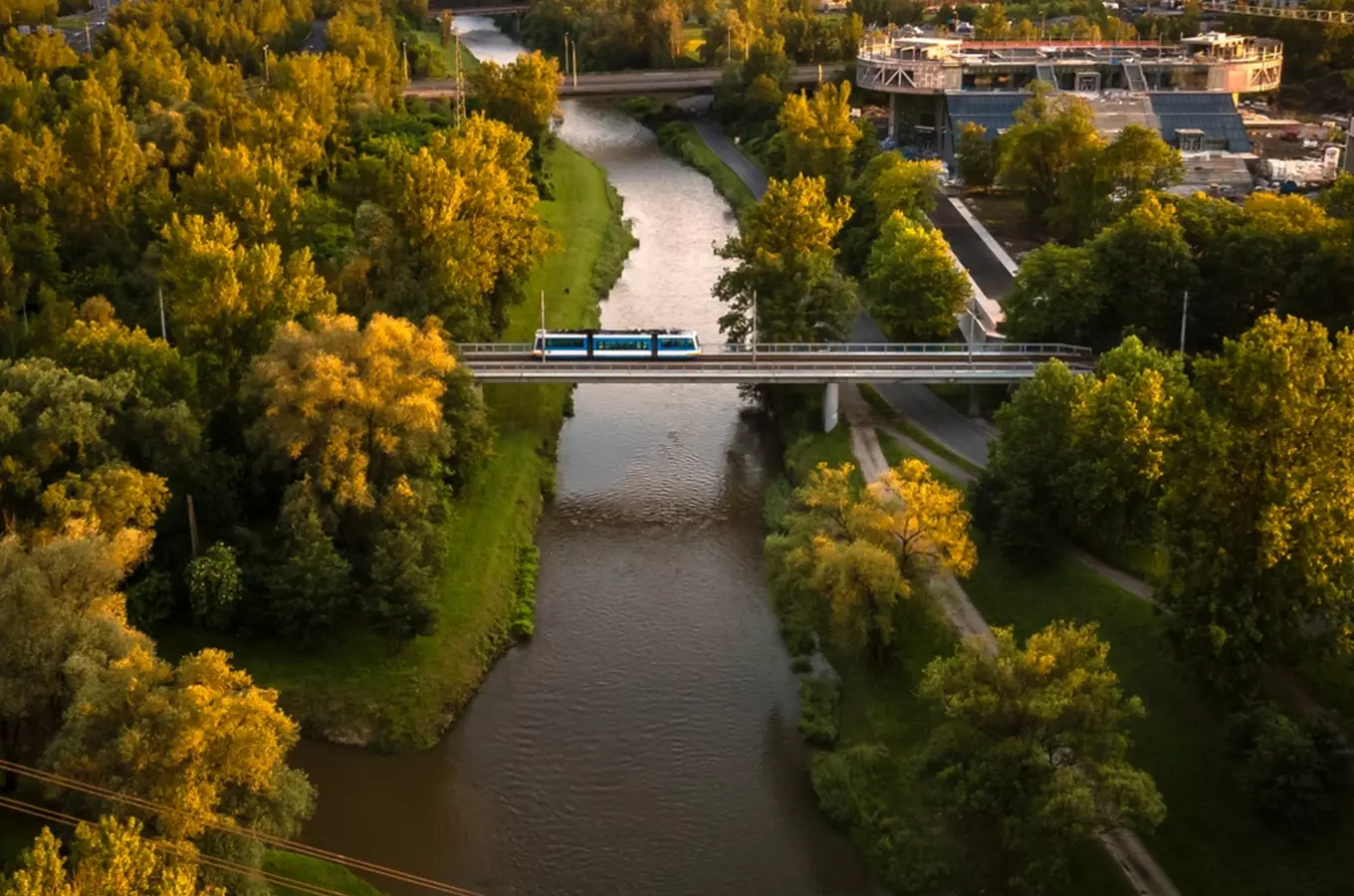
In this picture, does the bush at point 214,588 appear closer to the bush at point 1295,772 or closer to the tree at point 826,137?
the bush at point 1295,772

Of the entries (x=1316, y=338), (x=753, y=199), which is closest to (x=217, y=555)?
(x=1316, y=338)

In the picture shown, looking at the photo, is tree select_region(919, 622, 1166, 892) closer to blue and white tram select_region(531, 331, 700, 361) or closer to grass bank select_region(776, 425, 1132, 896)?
grass bank select_region(776, 425, 1132, 896)

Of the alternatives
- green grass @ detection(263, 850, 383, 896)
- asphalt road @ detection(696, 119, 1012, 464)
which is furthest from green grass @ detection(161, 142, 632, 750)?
asphalt road @ detection(696, 119, 1012, 464)

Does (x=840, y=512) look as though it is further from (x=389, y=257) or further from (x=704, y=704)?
(x=389, y=257)

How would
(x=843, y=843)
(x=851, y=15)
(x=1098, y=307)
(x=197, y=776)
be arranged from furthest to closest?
(x=851, y=15) → (x=1098, y=307) → (x=843, y=843) → (x=197, y=776)

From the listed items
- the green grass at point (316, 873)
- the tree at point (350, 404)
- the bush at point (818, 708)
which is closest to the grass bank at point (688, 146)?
the tree at point (350, 404)

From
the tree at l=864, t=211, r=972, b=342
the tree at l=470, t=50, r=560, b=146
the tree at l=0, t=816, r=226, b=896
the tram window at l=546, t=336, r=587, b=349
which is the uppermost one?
the tree at l=470, t=50, r=560, b=146
